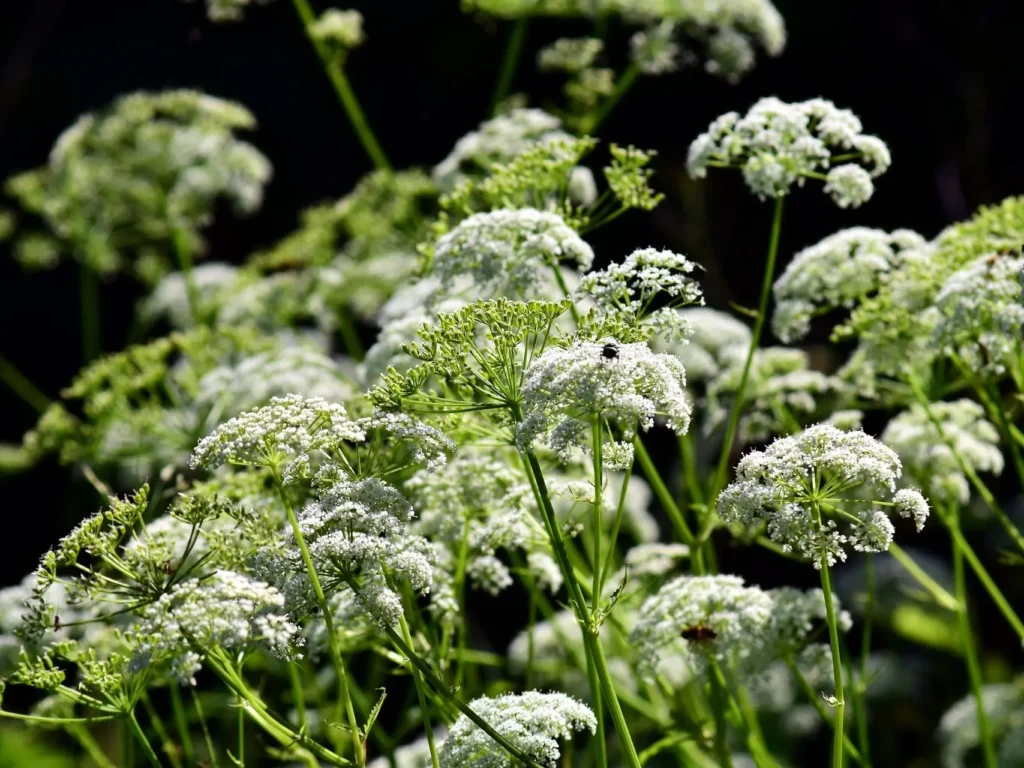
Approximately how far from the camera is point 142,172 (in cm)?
732

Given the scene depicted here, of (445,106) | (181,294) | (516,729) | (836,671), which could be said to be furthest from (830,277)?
(445,106)

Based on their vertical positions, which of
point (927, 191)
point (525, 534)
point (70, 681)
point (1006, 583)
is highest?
point (525, 534)

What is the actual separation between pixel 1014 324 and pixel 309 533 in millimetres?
2225

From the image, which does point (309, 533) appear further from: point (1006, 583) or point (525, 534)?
point (1006, 583)

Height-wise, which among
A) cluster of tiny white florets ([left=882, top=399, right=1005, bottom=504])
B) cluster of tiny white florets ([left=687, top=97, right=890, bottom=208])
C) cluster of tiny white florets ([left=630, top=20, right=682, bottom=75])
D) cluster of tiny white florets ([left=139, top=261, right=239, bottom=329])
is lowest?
cluster of tiny white florets ([left=882, top=399, right=1005, bottom=504])

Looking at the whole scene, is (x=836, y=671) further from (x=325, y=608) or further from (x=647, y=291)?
(x=325, y=608)

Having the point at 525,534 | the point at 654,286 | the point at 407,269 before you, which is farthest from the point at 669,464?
the point at 654,286

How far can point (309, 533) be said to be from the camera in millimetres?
2822

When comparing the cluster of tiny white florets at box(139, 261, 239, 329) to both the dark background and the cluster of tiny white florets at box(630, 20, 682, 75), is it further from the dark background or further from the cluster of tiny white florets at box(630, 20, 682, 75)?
the cluster of tiny white florets at box(630, 20, 682, 75)

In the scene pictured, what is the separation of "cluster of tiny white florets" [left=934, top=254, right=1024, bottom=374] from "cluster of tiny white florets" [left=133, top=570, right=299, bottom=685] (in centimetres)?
235

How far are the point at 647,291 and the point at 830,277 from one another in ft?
4.91

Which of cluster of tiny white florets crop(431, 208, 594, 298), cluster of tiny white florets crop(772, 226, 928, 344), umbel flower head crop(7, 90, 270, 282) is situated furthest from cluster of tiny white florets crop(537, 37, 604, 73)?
cluster of tiny white florets crop(431, 208, 594, 298)

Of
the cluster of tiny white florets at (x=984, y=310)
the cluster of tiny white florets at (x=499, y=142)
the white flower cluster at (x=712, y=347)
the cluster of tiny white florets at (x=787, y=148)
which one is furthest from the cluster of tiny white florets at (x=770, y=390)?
the cluster of tiny white florets at (x=499, y=142)

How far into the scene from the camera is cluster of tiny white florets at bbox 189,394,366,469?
2875 millimetres
